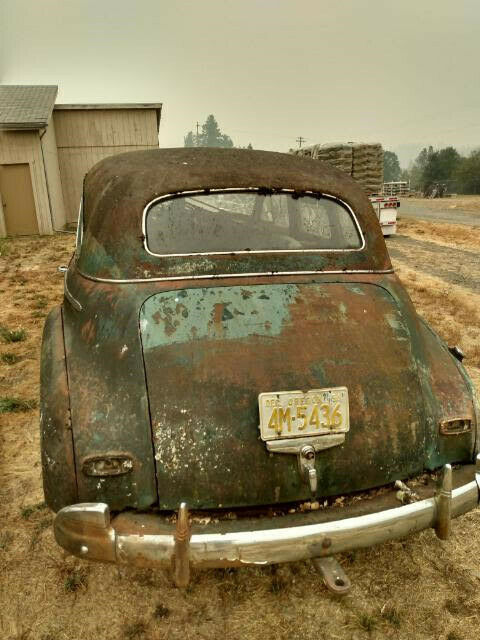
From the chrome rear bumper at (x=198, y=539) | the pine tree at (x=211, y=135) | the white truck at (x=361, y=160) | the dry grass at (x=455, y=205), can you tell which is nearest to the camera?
the chrome rear bumper at (x=198, y=539)

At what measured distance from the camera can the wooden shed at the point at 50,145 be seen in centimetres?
1441

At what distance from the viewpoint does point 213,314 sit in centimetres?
232

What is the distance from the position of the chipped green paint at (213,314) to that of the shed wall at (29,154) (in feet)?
47.2

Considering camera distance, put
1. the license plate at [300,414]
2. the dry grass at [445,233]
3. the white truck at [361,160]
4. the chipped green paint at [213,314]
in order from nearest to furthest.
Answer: the license plate at [300,414]
the chipped green paint at [213,314]
the dry grass at [445,233]
the white truck at [361,160]

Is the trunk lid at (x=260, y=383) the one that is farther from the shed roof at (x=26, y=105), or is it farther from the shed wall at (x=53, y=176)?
the shed wall at (x=53, y=176)

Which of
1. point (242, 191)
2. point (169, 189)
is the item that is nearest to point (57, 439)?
point (169, 189)

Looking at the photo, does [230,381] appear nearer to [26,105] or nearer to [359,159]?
[359,159]

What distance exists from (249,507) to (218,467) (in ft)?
0.77

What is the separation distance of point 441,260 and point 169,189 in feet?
31.7

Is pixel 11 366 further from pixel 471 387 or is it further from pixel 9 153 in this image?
pixel 9 153

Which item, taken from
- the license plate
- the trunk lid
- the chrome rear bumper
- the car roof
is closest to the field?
the chrome rear bumper

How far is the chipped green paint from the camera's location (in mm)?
2248

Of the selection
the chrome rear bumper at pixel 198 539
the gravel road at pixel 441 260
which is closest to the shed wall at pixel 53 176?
the gravel road at pixel 441 260

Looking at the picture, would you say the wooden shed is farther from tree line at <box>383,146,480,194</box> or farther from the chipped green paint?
tree line at <box>383,146,480,194</box>
